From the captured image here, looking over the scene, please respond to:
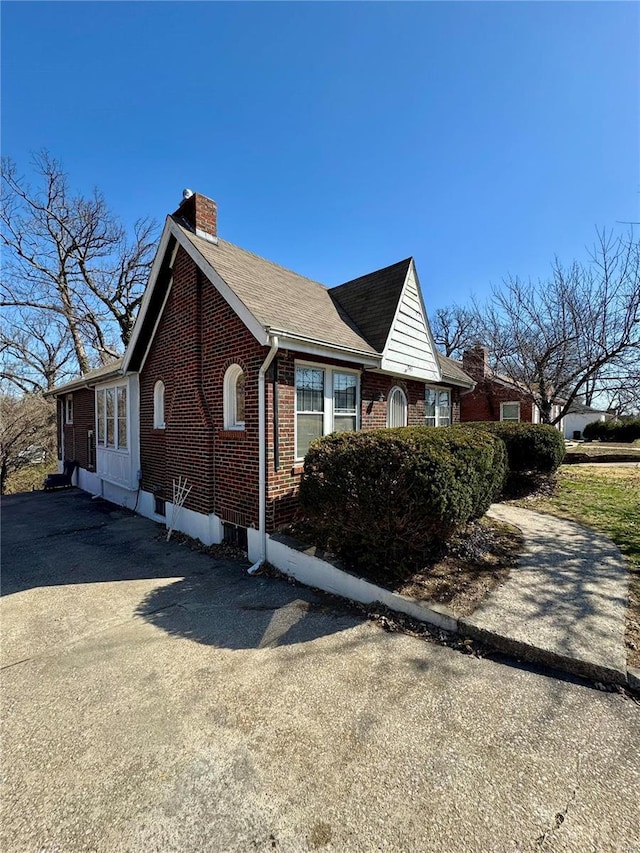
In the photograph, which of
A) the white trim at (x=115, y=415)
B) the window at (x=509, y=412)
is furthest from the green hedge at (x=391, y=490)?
the window at (x=509, y=412)

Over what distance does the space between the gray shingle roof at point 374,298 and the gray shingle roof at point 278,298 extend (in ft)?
0.94

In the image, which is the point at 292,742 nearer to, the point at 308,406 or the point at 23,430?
the point at 308,406

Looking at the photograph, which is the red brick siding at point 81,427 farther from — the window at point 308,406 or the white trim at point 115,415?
the window at point 308,406

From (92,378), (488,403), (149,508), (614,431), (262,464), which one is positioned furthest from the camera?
(614,431)

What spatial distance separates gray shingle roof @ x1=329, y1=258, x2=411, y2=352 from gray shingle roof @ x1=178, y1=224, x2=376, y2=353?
29cm

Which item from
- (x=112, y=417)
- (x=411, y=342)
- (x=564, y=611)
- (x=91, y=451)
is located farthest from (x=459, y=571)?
(x=91, y=451)

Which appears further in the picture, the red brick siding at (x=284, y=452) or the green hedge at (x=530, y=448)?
the green hedge at (x=530, y=448)

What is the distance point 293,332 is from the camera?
19.4 feet

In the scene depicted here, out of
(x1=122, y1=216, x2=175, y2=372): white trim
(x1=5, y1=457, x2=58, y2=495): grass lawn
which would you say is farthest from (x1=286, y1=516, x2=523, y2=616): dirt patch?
(x1=5, y1=457, x2=58, y2=495): grass lawn

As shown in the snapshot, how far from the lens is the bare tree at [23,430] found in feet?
52.5

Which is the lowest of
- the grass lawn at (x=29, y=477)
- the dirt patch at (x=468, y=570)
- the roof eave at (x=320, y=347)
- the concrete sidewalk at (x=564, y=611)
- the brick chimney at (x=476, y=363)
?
the grass lawn at (x=29, y=477)

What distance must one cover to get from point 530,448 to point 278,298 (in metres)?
7.37

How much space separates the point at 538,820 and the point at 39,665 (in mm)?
4278

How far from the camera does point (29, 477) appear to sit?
1816 centimetres
